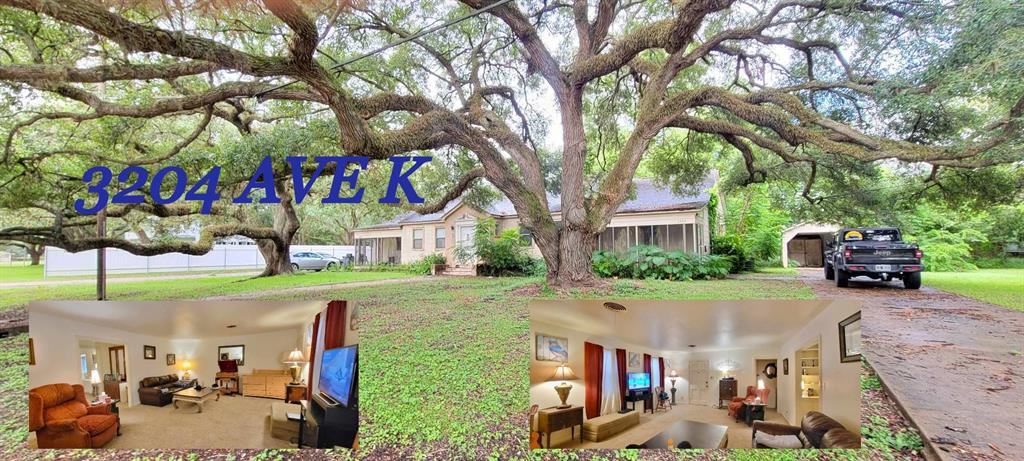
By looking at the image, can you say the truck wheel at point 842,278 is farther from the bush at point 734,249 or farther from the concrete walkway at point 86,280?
the concrete walkway at point 86,280

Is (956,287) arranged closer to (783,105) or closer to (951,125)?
(951,125)

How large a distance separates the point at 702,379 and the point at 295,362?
1.91 meters

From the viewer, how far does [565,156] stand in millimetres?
7816

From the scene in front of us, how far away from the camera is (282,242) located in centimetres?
757

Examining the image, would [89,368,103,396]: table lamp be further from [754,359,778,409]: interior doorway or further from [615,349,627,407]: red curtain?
[754,359,778,409]: interior doorway

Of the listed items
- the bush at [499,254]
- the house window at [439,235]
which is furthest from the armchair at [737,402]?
the house window at [439,235]

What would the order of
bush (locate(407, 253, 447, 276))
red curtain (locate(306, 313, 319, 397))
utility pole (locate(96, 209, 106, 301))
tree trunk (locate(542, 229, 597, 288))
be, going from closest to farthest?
red curtain (locate(306, 313, 319, 397)) → utility pole (locate(96, 209, 106, 301)) → tree trunk (locate(542, 229, 597, 288)) → bush (locate(407, 253, 447, 276))

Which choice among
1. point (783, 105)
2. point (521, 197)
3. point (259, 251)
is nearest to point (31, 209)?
point (259, 251)

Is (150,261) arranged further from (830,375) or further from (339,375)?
(830,375)

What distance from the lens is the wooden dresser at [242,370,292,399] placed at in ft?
6.64

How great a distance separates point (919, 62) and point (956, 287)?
18.9 ft

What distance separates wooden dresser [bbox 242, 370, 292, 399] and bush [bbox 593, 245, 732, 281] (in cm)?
766

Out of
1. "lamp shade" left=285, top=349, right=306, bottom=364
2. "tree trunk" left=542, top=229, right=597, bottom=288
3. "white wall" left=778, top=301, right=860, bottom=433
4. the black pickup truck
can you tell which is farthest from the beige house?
"lamp shade" left=285, top=349, right=306, bottom=364

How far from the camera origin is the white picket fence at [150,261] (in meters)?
5.84
